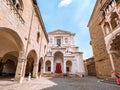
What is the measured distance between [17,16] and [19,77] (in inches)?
196

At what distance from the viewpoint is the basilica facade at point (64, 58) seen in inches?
754

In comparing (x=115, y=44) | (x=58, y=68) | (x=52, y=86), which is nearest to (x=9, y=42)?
(x=52, y=86)

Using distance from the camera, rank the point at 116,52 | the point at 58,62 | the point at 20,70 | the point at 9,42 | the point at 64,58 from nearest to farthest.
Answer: the point at 20,70, the point at 116,52, the point at 9,42, the point at 64,58, the point at 58,62

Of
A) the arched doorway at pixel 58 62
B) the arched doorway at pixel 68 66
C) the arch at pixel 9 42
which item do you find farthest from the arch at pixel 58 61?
the arch at pixel 9 42

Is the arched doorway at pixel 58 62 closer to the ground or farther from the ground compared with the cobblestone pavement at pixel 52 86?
farther from the ground

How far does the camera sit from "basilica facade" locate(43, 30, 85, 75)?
Answer: 19.1 metres

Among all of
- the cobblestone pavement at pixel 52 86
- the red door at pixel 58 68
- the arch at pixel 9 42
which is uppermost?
the arch at pixel 9 42

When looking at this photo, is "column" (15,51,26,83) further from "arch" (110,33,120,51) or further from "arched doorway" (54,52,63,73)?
"arched doorway" (54,52,63,73)

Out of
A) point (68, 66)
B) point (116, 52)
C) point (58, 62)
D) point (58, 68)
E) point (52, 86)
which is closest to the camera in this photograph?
point (52, 86)

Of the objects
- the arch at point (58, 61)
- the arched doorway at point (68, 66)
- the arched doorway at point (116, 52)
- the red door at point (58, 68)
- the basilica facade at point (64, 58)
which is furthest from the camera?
the arched doorway at point (68, 66)

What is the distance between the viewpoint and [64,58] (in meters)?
19.1

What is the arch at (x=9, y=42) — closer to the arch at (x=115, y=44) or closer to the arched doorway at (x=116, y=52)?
the arch at (x=115, y=44)

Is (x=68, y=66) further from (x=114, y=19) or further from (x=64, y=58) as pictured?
(x=114, y=19)

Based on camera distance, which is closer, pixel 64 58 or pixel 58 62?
pixel 64 58
